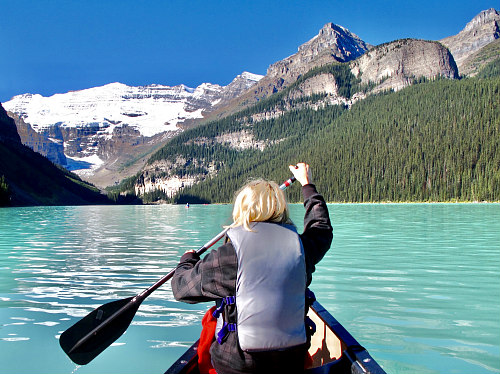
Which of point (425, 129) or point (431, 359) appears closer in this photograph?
point (431, 359)

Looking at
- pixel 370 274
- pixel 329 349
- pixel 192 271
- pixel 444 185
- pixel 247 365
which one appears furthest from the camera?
pixel 444 185

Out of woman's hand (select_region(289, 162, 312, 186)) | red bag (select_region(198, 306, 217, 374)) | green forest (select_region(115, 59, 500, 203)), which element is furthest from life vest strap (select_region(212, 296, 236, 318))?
green forest (select_region(115, 59, 500, 203))

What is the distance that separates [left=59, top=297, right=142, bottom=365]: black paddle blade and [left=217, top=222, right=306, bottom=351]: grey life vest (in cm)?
263

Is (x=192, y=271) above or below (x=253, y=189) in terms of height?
below

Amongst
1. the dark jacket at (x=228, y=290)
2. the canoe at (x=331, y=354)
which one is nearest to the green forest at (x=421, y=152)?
the canoe at (x=331, y=354)

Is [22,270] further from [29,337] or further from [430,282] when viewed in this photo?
[430,282]

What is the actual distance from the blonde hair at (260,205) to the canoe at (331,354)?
1.79 m

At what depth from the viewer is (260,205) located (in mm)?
3654

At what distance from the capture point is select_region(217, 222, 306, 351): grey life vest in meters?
3.38

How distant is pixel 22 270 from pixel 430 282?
14.5 meters

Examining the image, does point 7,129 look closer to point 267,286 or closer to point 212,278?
point 212,278

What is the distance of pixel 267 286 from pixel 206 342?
50.4 inches

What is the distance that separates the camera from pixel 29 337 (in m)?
8.01

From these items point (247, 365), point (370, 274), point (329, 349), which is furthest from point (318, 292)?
point (247, 365)
